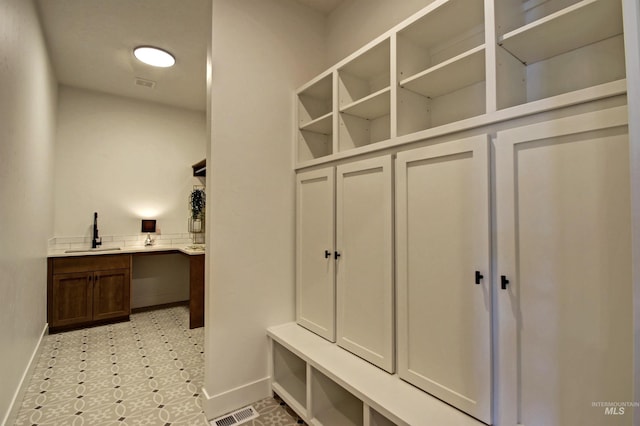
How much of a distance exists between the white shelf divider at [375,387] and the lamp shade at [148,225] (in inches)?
122

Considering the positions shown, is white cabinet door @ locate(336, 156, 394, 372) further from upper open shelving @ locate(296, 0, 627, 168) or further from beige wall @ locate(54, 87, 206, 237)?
beige wall @ locate(54, 87, 206, 237)

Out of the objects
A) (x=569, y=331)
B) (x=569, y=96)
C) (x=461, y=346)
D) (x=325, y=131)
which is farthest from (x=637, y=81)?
(x=325, y=131)

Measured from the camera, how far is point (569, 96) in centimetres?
104

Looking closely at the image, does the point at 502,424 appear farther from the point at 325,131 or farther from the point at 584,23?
the point at 325,131

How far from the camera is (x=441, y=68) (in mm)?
1460

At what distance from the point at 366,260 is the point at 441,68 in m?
1.08

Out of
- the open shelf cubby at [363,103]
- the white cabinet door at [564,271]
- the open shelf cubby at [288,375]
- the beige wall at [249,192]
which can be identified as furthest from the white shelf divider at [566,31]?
the open shelf cubby at [288,375]

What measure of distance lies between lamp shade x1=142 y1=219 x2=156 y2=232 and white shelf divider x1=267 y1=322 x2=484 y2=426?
3.09 meters

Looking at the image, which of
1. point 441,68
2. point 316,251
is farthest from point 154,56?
point 441,68

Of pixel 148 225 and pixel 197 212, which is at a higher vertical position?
pixel 197 212

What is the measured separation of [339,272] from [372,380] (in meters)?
0.66

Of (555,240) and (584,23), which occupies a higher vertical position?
(584,23)

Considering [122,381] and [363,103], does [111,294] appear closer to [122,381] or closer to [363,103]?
[122,381]

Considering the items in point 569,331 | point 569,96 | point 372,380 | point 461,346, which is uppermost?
point 569,96
